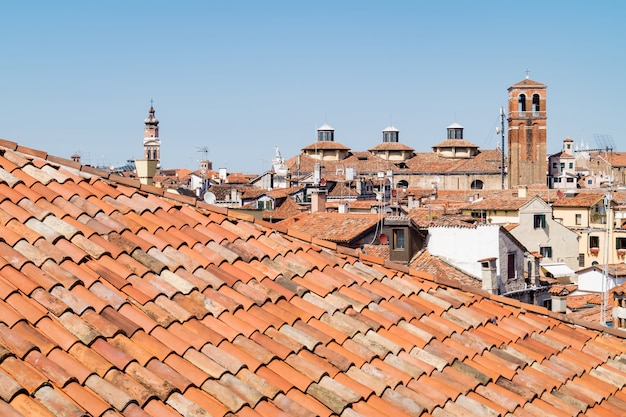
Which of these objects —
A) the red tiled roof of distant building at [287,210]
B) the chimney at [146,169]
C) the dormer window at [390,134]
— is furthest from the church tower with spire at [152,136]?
the chimney at [146,169]

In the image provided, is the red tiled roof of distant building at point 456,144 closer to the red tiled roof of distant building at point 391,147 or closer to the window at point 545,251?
the red tiled roof of distant building at point 391,147

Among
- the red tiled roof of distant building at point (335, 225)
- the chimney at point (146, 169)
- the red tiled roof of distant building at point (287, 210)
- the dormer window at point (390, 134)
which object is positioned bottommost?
the red tiled roof of distant building at point (287, 210)

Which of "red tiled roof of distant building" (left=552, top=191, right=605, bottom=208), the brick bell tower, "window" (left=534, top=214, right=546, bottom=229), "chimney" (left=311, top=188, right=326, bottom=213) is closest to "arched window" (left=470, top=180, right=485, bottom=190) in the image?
the brick bell tower

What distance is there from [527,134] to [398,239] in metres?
63.0

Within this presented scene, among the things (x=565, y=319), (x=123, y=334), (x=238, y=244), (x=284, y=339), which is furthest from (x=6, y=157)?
(x=565, y=319)

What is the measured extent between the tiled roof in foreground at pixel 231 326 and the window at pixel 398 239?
17.2 metres

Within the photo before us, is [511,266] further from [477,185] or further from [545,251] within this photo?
[477,185]

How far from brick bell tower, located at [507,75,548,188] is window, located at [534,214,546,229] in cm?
4388

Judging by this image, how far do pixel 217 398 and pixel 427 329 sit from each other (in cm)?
177

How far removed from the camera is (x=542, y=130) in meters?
82.9

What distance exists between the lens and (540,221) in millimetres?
38844

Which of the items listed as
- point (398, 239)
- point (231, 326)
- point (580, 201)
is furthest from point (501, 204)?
point (231, 326)

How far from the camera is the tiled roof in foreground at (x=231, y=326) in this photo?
3.83 metres

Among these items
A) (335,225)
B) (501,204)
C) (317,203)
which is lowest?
(501,204)
